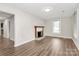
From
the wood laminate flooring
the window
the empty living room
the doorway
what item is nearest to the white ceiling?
the empty living room

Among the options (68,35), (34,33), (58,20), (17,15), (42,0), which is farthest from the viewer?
(58,20)

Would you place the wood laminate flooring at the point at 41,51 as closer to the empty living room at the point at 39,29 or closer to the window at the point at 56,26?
the empty living room at the point at 39,29

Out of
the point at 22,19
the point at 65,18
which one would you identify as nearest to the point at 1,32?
the point at 22,19

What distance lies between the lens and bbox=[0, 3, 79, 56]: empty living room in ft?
13.5

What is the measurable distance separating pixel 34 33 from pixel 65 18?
353 centimetres

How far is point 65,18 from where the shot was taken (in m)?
8.64

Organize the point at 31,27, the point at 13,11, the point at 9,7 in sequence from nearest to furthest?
1. the point at 9,7
2. the point at 13,11
3. the point at 31,27

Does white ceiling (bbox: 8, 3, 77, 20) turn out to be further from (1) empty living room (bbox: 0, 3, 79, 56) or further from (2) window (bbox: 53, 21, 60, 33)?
(2) window (bbox: 53, 21, 60, 33)

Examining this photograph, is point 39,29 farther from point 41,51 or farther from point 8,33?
point 41,51

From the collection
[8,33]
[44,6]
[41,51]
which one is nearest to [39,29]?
[8,33]

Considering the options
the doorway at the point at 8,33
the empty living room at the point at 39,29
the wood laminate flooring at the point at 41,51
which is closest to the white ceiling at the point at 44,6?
the empty living room at the point at 39,29

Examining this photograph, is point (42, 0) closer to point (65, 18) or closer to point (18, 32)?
point (18, 32)

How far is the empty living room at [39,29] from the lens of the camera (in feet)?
13.5

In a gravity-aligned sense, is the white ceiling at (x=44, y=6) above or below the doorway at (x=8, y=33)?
above
